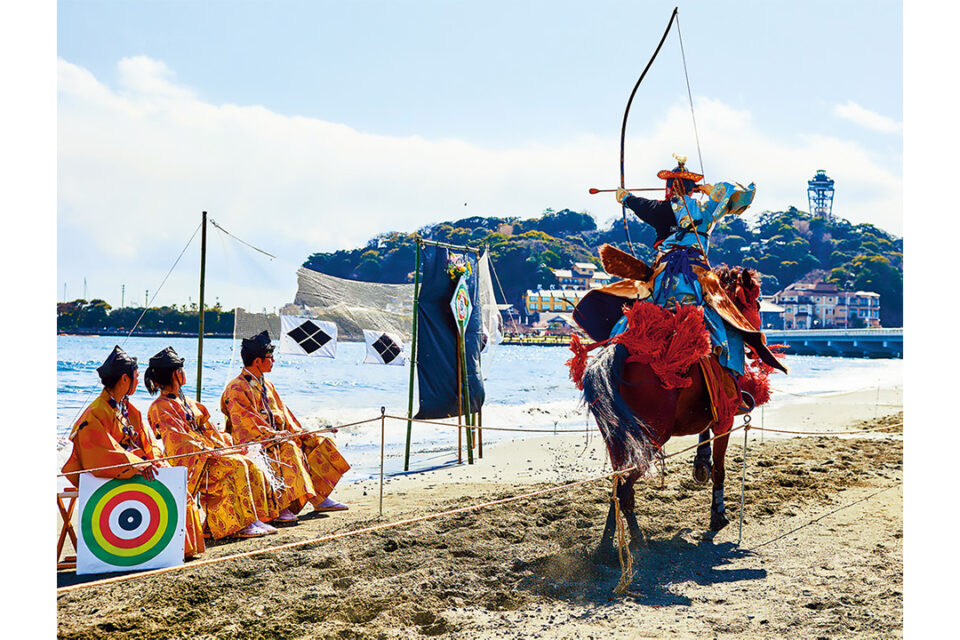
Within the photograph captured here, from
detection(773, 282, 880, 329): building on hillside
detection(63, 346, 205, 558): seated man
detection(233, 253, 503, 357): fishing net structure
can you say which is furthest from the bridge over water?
detection(63, 346, 205, 558): seated man

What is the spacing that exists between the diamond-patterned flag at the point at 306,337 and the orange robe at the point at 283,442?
0.90 meters

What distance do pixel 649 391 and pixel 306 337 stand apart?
356cm

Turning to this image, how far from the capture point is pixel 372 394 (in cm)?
2414

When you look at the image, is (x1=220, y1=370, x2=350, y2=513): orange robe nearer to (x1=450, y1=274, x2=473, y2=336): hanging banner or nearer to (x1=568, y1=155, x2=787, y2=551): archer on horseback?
(x1=568, y1=155, x2=787, y2=551): archer on horseback

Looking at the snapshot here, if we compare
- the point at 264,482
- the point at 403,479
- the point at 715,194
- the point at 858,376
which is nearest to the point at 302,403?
the point at 403,479

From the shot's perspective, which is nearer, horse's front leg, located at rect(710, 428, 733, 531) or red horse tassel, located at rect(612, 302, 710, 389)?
red horse tassel, located at rect(612, 302, 710, 389)

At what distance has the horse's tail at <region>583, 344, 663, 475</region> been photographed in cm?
481

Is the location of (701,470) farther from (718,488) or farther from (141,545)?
(141,545)

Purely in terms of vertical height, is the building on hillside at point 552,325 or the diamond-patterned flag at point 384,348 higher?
the building on hillside at point 552,325

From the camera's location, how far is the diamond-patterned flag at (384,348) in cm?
862

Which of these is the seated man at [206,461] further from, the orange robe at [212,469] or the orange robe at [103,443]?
the orange robe at [103,443]

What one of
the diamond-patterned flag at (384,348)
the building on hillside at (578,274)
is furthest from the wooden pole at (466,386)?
the building on hillside at (578,274)

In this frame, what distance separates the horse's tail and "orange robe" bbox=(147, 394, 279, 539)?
256cm

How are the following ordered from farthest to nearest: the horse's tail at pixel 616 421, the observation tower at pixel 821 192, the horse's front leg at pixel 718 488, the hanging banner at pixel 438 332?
1. the observation tower at pixel 821 192
2. the hanging banner at pixel 438 332
3. the horse's front leg at pixel 718 488
4. the horse's tail at pixel 616 421
